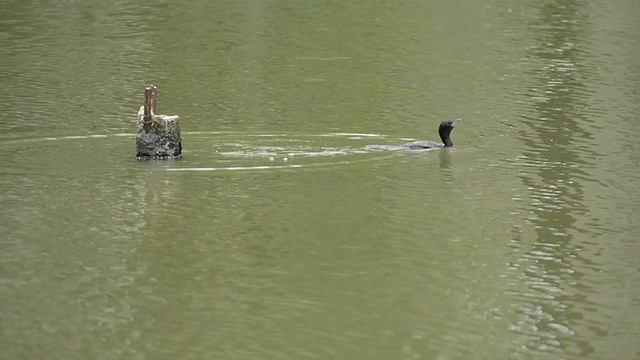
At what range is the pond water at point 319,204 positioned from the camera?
10.7 m

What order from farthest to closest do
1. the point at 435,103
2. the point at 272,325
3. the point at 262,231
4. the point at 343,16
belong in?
the point at 343,16 < the point at 435,103 < the point at 262,231 < the point at 272,325

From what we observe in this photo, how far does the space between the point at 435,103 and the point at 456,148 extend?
12.7 ft

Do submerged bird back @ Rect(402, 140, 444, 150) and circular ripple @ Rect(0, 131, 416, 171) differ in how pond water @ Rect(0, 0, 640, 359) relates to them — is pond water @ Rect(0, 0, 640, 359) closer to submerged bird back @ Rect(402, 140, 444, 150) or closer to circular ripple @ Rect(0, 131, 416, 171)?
circular ripple @ Rect(0, 131, 416, 171)

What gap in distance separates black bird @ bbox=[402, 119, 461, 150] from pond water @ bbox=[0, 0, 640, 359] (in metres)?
0.22

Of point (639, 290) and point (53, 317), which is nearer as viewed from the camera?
point (53, 317)

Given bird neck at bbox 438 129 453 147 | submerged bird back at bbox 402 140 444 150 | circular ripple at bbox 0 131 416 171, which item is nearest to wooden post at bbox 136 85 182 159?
circular ripple at bbox 0 131 416 171

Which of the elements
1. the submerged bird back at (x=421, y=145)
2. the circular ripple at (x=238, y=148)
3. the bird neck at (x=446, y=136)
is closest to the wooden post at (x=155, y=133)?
the circular ripple at (x=238, y=148)

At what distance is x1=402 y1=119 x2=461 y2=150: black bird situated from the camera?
59.3 feet

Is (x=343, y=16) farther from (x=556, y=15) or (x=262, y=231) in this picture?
(x=262, y=231)

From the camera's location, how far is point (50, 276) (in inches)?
471

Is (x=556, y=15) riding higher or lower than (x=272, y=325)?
higher

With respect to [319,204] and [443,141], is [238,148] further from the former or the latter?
[319,204]

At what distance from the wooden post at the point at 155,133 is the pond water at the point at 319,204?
0.95 ft

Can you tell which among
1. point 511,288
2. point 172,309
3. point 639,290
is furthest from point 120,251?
point 639,290
